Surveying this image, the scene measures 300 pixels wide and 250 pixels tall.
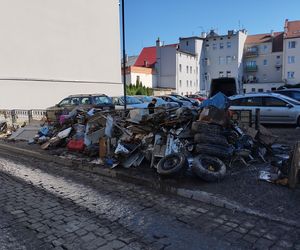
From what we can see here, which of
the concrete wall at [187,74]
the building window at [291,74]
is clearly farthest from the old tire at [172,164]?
the building window at [291,74]

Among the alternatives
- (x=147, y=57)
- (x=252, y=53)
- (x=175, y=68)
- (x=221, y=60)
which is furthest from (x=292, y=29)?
(x=147, y=57)

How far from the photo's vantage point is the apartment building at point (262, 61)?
67.5 metres

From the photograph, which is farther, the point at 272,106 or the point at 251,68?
the point at 251,68

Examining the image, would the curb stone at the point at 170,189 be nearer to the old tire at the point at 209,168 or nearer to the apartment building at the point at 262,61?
the old tire at the point at 209,168

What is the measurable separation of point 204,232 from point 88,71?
2964 cm

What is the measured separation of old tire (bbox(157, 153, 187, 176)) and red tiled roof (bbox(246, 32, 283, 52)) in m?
68.3

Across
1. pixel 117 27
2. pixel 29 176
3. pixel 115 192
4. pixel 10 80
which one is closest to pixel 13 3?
pixel 10 80

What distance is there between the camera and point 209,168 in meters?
6.42

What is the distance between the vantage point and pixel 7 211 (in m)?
5.24

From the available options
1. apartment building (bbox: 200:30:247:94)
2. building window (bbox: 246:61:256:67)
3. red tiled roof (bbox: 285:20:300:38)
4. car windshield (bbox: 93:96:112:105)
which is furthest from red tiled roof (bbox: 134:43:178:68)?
car windshield (bbox: 93:96:112:105)

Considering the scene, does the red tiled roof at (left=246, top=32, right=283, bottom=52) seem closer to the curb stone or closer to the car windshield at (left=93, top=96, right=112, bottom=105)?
the car windshield at (left=93, top=96, right=112, bottom=105)

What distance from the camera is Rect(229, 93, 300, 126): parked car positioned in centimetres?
1350

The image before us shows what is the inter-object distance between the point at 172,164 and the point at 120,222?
2188 millimetres

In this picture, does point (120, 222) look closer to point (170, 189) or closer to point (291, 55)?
point (170, 189)
